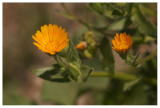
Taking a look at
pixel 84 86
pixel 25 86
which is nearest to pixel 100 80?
pixel 84 86

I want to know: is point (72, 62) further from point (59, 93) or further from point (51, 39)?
point (59, 93)

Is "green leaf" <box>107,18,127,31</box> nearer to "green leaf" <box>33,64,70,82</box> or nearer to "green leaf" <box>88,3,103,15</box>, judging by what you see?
"green leaf" <box>88,3,103,15</box>

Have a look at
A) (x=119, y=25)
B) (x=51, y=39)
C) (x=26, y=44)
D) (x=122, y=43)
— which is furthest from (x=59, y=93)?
(x=122, y=43)

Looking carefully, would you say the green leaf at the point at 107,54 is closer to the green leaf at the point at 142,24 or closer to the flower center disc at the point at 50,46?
the green leaf at the point at 142,24

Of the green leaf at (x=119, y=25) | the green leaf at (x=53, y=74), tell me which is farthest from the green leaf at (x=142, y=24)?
the green leaf at (x=53, y=74)

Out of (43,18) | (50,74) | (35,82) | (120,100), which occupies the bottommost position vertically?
(35,82)

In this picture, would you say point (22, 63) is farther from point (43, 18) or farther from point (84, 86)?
point (84, 86)

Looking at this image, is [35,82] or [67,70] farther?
[35,82]

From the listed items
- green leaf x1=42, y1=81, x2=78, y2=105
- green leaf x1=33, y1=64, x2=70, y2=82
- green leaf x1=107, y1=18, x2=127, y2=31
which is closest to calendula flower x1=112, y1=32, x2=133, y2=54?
green leaf x1=33, y1=64, x2=70, y2=82
